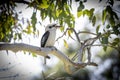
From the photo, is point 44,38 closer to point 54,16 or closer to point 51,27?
point 51,27

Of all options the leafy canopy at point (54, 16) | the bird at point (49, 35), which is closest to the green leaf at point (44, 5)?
the leafy canopy at point (54, 16)

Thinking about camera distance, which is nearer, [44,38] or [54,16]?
[54,16]

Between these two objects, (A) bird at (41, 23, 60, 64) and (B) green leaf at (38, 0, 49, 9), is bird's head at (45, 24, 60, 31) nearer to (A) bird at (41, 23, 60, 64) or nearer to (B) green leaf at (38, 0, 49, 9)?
(A) bird at (41, 23, 60, 64)

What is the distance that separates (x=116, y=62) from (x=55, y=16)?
2.47 m

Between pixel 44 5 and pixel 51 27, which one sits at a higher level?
pixel 44 5

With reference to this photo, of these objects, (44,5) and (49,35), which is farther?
(49,35)

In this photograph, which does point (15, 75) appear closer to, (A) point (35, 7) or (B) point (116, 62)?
(A) point (35, 7)

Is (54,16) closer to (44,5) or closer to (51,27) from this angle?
(44,5)

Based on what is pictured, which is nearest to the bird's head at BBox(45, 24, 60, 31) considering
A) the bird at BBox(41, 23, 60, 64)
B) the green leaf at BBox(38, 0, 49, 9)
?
the bird at BBox(41, 23, 60, 64)

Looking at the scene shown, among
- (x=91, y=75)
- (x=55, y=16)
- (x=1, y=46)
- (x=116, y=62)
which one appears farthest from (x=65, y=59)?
(x=116, y=62)

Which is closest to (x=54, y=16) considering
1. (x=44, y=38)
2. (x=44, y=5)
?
(x=44, y=5)

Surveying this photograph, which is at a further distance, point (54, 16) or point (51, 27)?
point (51, 27)

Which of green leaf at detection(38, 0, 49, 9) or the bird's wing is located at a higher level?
green leaf at detection(38, 0, 49, 9)

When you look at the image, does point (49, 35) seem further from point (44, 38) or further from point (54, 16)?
point (54, 16)
